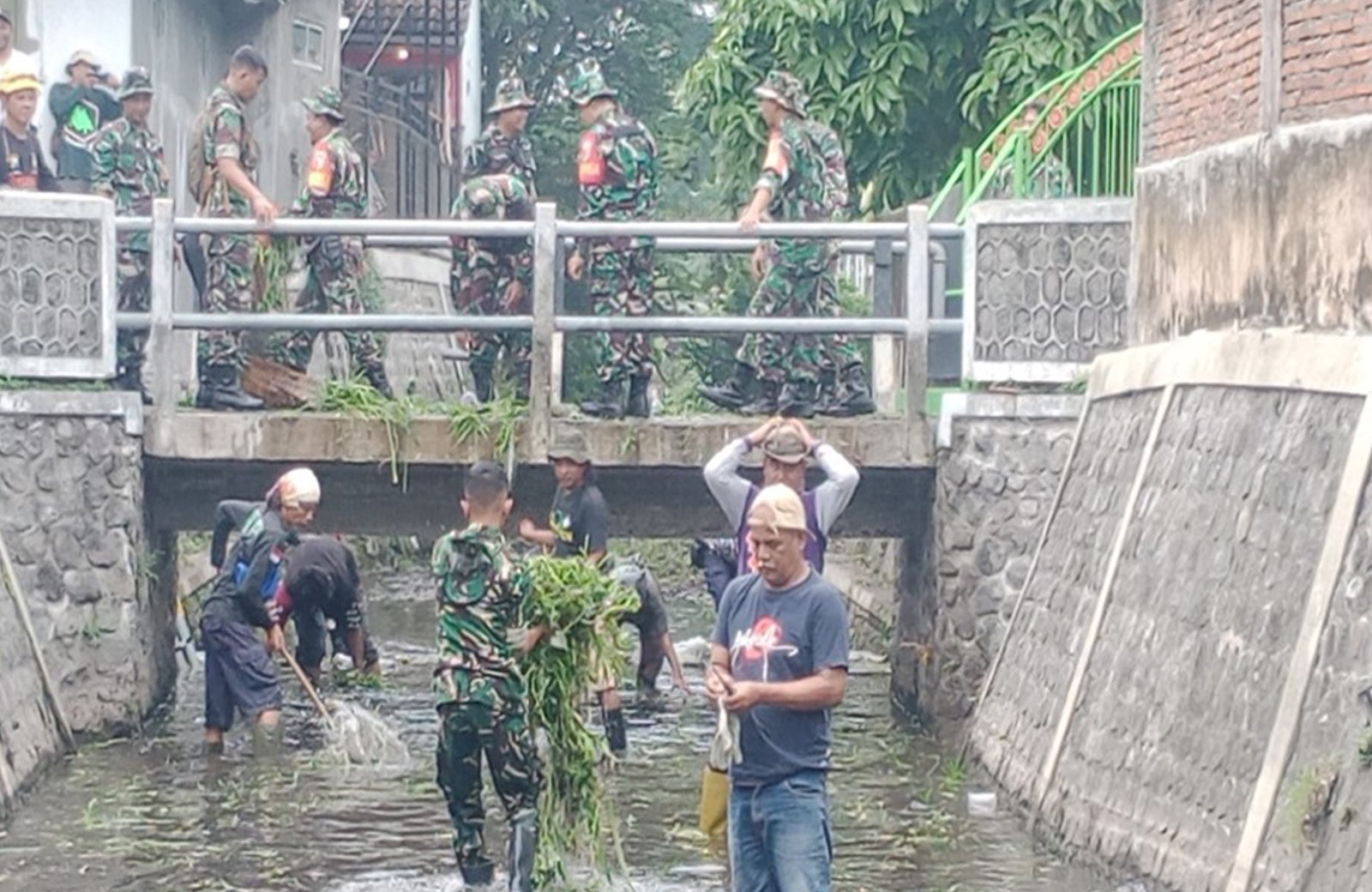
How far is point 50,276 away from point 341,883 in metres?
5.10

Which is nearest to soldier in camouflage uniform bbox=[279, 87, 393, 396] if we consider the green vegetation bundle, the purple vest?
the purple vest

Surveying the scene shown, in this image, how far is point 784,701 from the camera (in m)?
8.18

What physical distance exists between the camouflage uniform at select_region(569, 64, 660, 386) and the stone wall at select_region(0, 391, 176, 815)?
2.88m

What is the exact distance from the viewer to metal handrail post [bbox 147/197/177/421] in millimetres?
15117

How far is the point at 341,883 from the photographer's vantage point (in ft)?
36.8

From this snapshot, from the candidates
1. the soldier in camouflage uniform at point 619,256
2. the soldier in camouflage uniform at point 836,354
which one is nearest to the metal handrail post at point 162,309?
the soldier in camouflage uniform at point 619,256

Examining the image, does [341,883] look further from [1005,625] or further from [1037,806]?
[1005,625]

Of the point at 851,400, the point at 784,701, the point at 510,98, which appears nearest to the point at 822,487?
the point at 784,701

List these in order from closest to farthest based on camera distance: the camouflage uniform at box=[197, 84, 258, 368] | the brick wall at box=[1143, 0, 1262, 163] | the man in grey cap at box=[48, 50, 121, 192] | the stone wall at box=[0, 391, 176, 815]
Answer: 1. the brick wall at box=[1143, 0, 1262, 163]
2. the stone wall at box=[0, 391, 176, 815]
3. the camouflage uniform at box=[197, 84, 258, 368]
4. the man in grey cap at box=[48, 50, 121, 192]

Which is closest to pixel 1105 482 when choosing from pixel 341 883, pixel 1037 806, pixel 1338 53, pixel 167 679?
pixel 1037 806

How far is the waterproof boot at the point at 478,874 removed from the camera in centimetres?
1085

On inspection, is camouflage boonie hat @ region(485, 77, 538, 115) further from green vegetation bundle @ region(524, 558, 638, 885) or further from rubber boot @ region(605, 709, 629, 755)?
green vegetation bundle @ region(524, 558, 638, 885)

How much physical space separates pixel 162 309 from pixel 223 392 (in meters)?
0.78

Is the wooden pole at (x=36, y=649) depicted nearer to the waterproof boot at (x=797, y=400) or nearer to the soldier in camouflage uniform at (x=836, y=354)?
the waterproof boot at (x=797, y=400)
